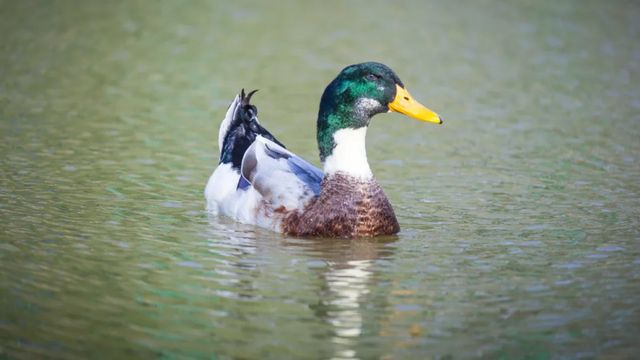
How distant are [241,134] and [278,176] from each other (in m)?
1.28

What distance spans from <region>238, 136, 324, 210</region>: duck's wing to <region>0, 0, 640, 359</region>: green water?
0.48 metres

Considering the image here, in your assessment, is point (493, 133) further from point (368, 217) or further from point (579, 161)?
point (368, 217)

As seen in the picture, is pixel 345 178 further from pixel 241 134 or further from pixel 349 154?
pixel 241 134

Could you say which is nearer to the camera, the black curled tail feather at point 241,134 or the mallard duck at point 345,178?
the mallard duck at point 345,178

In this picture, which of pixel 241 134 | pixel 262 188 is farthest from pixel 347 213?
pixel 241 134

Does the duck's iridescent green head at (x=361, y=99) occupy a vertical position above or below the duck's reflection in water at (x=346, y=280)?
above

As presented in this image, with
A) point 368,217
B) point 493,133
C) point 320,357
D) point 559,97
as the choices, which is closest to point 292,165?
point 368,217

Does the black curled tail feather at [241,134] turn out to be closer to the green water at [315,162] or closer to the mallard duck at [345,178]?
the green water at [315,162]

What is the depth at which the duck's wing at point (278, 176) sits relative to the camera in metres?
8.95

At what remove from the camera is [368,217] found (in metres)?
8.70

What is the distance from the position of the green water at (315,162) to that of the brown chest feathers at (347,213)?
0.57ft

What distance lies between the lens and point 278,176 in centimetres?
909

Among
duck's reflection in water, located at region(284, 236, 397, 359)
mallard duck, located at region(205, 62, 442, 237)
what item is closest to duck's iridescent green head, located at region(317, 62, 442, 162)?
mallard duck, located at region(205, 62, 442, 237)

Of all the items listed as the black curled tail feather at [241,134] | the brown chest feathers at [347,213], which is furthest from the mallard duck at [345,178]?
the black curled tail feather at [241,134]
